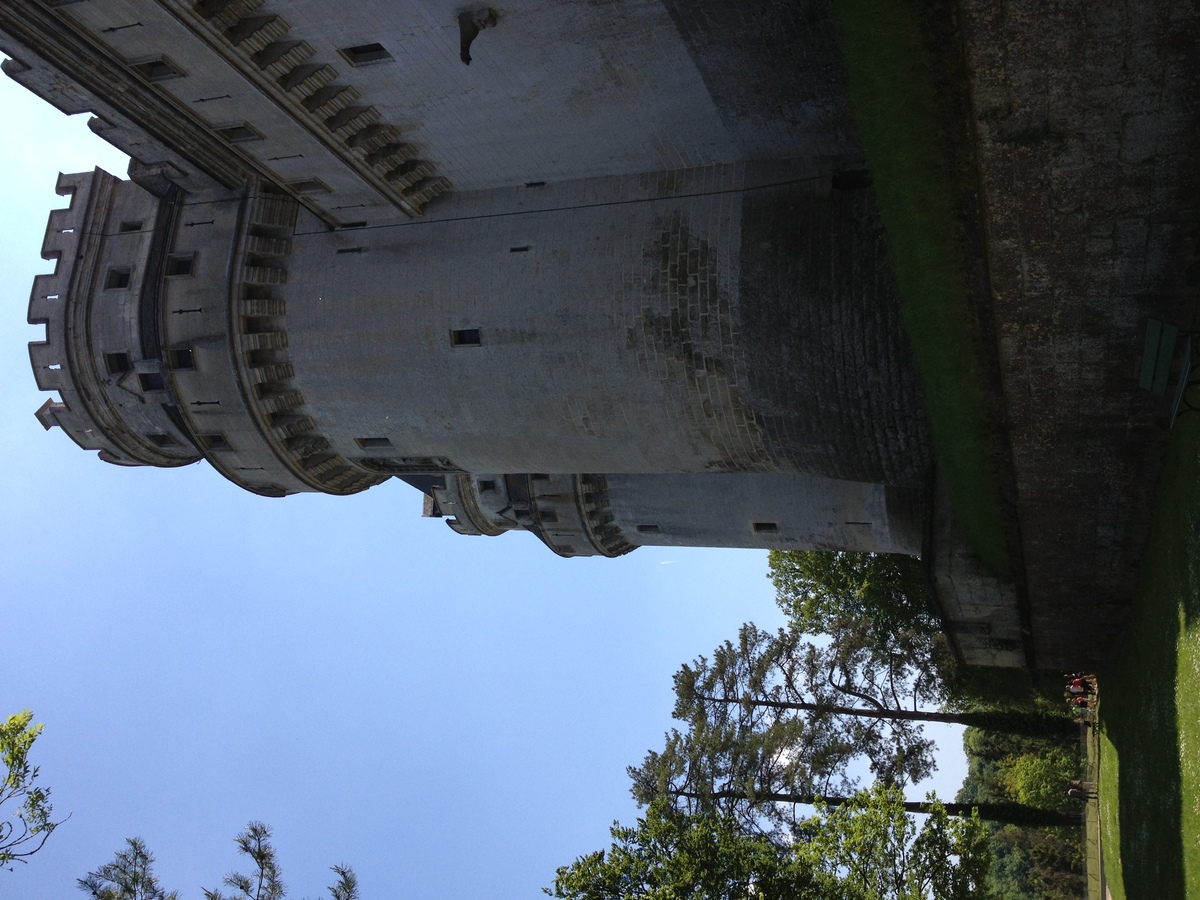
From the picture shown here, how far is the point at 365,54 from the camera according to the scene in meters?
16.4

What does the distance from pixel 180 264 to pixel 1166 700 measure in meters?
18.9

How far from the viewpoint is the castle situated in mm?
15453

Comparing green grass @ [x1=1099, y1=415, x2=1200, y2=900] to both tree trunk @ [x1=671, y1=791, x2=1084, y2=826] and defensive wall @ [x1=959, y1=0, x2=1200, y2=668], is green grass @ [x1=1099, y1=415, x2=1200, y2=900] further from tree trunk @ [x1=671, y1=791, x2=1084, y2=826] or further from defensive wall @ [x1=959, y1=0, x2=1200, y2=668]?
tree trunk @ [x1=671, y1=791, x2=1084, y2=826]

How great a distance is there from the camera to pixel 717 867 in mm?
18984

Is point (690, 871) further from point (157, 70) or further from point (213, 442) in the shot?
point (157, 70)

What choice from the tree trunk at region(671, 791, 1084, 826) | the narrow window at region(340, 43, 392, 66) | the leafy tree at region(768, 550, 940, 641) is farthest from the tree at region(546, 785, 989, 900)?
the narrow window at region(340, 43, 392, 66)

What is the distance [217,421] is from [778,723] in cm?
1876

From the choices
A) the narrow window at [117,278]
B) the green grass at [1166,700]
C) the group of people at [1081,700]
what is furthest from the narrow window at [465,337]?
the group of people at [1081,700]

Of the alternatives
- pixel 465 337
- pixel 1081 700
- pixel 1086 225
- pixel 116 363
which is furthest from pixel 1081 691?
pixel 116 363

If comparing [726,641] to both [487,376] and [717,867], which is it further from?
[487,376]

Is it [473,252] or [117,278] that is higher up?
[117,278]

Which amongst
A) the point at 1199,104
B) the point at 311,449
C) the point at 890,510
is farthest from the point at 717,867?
the point at 1199,104

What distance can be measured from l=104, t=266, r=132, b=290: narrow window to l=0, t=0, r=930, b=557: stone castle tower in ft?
0.29

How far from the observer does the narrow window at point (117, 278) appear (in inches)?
816
